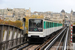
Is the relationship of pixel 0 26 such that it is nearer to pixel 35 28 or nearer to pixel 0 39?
pixel 0 39

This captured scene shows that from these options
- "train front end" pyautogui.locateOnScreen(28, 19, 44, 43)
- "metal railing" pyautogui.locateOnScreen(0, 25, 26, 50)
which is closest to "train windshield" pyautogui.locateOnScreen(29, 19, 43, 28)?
"train front end" pyautogui.locateOnScreen(28, 19, 44, 43)

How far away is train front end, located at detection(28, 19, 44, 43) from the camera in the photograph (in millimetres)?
15844

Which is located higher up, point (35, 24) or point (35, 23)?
point (35, 23)

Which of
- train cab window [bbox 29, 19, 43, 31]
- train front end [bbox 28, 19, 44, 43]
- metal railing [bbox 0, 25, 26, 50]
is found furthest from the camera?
train cab window [bbox 29, 19, 43, 31]

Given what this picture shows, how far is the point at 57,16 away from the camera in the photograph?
17088 centimetres

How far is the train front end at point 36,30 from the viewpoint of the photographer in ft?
52.0

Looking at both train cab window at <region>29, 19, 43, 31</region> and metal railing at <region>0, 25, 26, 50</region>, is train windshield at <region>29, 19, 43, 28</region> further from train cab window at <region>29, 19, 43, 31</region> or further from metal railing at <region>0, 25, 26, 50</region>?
metal railing at <region>0, 25, 26, 50</region>

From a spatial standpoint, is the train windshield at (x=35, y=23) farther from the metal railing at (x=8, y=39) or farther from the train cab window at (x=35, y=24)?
the metal railing at (x=8, y=39)

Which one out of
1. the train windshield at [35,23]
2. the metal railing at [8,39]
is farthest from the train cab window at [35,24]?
the metal railing at [8,39]

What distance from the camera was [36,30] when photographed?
16000 mm

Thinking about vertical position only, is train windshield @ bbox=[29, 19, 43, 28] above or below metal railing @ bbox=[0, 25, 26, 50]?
above

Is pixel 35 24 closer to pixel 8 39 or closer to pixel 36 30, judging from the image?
pixel 36 30

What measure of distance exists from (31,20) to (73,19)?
173 metres

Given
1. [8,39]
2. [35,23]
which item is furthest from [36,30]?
[8,39]
